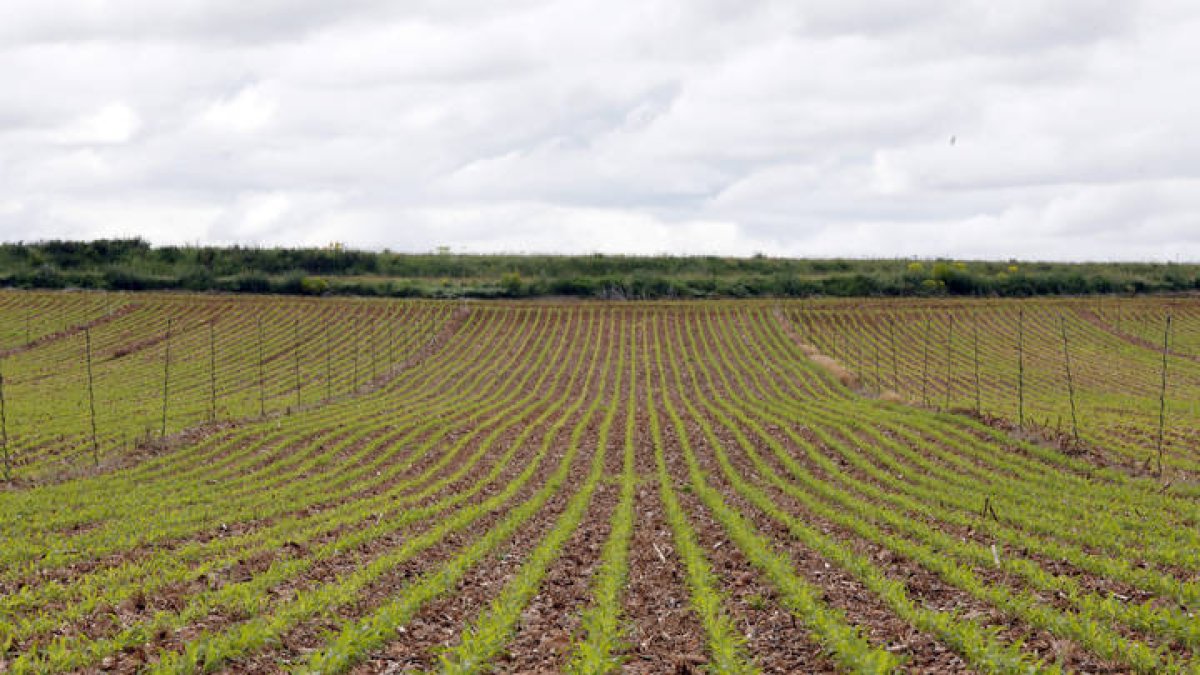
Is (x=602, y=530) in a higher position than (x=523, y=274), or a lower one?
lower

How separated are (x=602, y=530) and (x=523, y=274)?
98611 millimetres

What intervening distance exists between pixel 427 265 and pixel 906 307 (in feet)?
231

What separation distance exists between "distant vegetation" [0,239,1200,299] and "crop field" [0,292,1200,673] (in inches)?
1602

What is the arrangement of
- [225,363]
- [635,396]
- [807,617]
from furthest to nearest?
[225,363]
[635,396]
[807,617]

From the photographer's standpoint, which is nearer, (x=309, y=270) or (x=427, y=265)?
(x=309, y=270)

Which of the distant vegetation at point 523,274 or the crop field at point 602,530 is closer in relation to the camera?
the crop field at point 602,530

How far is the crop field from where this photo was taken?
9.41 metres

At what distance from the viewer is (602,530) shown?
16.8 meters

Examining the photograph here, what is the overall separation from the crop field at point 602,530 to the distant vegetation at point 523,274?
133 ft

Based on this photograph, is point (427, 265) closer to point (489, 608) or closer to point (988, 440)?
point (988, 440)

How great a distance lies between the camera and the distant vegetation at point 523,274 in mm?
86000

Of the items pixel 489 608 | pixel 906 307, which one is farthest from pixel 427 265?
pixel 489 608

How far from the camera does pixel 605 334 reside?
66.0 metres

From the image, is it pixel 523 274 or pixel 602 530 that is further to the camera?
pixel 523 274
